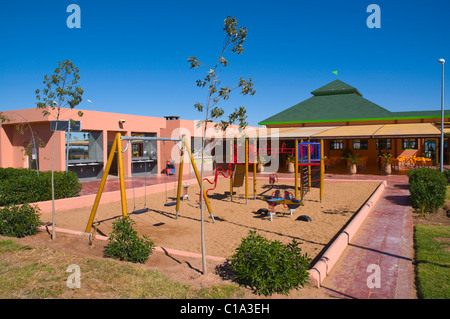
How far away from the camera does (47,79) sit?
12141 millimetres

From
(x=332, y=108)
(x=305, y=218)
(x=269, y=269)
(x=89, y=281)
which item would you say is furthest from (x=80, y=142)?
(x=332, y=108)

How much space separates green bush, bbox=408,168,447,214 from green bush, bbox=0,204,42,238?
10.5m

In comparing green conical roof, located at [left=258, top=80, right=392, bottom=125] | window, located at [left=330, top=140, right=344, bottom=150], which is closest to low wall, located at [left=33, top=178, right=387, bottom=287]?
window, located at [left=330, top=140, right=344, bottom=150]

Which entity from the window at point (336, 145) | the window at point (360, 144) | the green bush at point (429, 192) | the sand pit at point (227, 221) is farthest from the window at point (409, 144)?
the green bush at point (429, 192)

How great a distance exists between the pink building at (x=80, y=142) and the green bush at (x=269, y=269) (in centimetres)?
1259

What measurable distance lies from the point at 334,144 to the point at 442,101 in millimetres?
11568

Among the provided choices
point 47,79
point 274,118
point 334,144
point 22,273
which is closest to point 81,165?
point 47,79

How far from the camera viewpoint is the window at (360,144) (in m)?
26.1

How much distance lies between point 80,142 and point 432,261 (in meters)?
18.3

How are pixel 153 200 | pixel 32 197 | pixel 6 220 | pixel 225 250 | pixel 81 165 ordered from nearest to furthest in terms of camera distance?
pixel 225 250 < pixel 6 220 < pixel 32 197 < pixel 153 200 < pixel 81 165

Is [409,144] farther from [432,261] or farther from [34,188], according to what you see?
[34,188]

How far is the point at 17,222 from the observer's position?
720 cm

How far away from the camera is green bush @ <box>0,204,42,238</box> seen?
7117 mm
